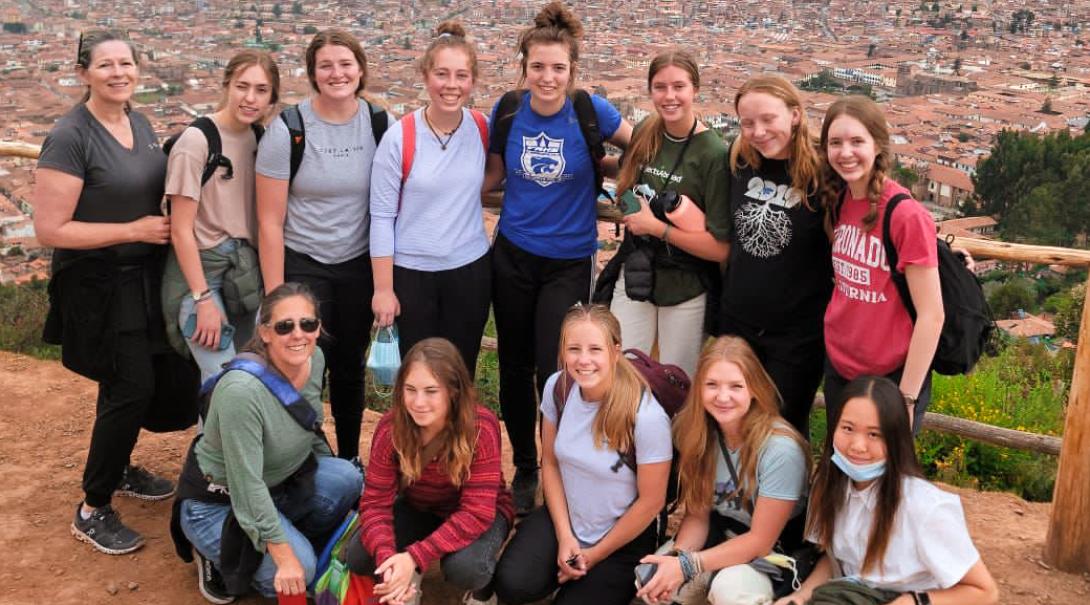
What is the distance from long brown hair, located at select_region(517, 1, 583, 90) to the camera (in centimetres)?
314

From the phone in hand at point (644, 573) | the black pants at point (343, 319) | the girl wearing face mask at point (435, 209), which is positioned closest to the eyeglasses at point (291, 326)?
the black pants at point (343, 319)

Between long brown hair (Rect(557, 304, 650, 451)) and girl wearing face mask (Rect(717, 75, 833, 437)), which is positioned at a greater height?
girl wearing face mask (Rect(717, 75, 833, 437))

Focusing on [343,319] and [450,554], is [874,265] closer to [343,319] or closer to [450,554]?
[450,554]

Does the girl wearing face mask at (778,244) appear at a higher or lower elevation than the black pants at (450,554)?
higher

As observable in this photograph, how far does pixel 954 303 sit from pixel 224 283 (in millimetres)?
2167

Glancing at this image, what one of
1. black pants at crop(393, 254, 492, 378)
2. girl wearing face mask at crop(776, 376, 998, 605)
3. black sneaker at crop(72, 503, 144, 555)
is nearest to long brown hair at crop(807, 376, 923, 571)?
girl wearing face mask at crop(776, 376, 998, 605)

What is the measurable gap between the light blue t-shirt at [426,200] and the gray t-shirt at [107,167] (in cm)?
67

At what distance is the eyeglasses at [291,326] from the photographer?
290 centimetres

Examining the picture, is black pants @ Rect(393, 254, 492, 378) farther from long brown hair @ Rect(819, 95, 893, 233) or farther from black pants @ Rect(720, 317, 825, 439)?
long brown hair @ Rect(819, 95, 893, 233)

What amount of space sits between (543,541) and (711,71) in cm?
4247

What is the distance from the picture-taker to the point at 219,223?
3264mm

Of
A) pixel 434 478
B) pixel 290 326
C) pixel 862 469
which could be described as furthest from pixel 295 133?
pixel 862 469

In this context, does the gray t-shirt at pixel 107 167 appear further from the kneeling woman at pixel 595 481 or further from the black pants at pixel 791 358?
the black pants at pixel 791 358

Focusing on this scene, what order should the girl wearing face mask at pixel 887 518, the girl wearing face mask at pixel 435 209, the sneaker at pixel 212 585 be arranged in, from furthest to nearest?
the girl wearing face mask at pixel 435 209 < the sneaker at pixel 212 585 < the girl wearing face mask at pixel 887 518
